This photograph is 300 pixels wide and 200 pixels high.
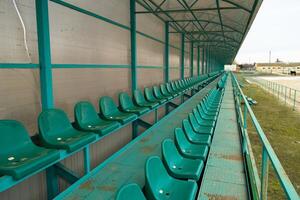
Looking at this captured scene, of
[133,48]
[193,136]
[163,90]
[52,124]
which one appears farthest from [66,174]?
[163,90]

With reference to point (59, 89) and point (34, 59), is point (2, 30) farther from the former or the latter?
point (59, 89)

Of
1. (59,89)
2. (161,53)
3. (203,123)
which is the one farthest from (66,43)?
(161,53)

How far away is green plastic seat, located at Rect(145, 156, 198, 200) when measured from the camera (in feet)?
6.65

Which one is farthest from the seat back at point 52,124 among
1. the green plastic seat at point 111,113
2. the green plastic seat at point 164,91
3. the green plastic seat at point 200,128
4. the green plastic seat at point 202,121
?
the green plastic seat at point 164,91

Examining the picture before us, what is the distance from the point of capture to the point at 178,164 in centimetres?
290

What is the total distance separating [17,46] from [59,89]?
91cm

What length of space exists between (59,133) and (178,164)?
145 centimetres

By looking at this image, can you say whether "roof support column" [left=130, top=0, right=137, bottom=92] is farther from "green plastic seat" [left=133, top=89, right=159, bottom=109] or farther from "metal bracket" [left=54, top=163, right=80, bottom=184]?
"metal bracket" [left=54, top=163, right=80, bottom=184]

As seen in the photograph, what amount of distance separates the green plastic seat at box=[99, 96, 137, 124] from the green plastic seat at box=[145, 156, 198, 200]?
6.31 feet

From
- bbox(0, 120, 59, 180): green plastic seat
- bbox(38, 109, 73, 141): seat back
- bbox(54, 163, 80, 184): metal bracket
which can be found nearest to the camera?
bbox(0, 120, 59, 180): green plastic seat

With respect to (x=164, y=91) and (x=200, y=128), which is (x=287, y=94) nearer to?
(x=164, y=91)

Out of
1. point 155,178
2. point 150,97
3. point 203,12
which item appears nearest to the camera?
point 155,178

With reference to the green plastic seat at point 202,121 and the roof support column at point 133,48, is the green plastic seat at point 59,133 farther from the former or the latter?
the roof support column at point 133,48

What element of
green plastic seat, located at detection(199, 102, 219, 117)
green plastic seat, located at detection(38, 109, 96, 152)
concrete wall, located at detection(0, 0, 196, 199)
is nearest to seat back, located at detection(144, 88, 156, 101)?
concrete wall, located at detection(0, 0, 196, 199)
